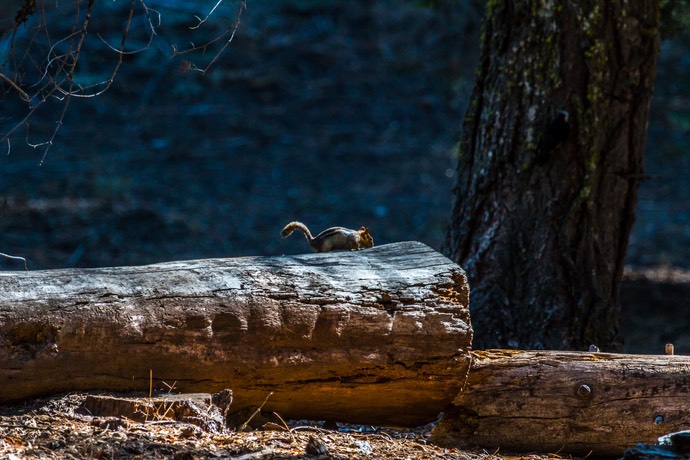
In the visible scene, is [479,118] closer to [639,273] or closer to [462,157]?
[462,157]

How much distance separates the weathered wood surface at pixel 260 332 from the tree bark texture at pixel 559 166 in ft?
4.83

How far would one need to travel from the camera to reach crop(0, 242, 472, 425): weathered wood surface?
3275 mm

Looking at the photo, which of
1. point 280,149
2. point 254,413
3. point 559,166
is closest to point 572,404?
point 254,413

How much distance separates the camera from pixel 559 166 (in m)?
5.13

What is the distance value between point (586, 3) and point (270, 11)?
32.8ft

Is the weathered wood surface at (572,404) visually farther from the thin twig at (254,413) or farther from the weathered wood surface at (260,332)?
the thin twig at (254,413)

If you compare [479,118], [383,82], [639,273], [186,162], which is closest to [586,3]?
[479,118]

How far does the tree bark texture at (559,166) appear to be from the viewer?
5.09 meters

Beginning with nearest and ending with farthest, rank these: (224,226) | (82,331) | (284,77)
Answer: (82,331) → (224,226) → (284,77)

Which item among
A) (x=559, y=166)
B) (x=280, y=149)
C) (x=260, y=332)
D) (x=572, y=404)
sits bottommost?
(x=572, y=404)

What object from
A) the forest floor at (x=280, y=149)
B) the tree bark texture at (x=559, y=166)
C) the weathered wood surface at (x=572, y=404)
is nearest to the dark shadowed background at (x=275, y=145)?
→ the forest floor at (x=280, y=149)

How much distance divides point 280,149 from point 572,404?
8.50 meters

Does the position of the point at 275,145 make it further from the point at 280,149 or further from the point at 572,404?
the point at 572,404

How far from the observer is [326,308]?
353 cm
